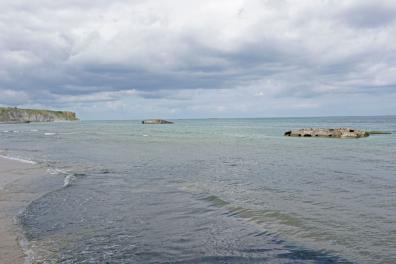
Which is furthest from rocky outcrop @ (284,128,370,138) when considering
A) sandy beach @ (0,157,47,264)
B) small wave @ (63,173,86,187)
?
sandy beach @ (0,157,47,264)

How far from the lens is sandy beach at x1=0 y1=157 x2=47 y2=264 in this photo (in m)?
8.88

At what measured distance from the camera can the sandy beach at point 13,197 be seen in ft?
29.1

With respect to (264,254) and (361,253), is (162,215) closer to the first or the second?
(264,254)

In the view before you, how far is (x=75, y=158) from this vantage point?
32.6m

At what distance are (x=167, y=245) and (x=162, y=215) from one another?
311 centimetres

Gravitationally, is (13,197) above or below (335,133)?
below

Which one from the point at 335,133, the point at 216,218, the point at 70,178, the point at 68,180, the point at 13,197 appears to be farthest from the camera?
the point at 335,133

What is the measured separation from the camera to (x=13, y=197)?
15.2 m

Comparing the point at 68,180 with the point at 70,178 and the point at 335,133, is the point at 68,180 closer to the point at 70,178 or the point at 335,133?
the point at 70,178

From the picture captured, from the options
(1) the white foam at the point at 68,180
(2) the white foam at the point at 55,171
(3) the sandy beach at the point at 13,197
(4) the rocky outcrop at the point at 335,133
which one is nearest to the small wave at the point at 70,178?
(1) the white foam at the point at 68,180

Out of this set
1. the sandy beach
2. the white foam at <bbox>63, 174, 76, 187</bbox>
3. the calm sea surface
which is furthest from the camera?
the white foam at <bbox>63, 174, 76, 187</bbox>

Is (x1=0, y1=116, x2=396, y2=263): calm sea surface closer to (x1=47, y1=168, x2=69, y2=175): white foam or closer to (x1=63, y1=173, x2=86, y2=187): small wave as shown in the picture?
(x1=63, y1=173, x2=86, y2=187): small wave

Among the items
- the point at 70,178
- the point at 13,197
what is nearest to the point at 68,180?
the point at 70,178

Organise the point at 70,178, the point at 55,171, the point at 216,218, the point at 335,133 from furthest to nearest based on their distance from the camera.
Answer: the point at 335,133 → the point at 55,171 → the point at 70,178 → the point at 216,218
